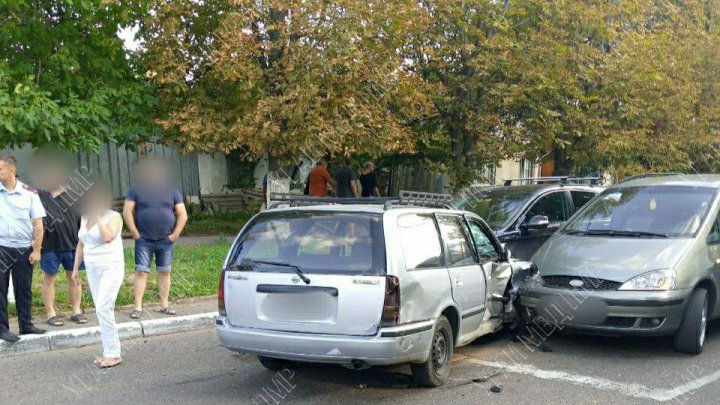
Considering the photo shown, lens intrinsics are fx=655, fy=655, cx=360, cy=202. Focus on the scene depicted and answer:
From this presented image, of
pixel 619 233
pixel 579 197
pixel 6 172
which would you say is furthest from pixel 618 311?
pixel 6 172

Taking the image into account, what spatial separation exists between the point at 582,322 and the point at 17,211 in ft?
18.2

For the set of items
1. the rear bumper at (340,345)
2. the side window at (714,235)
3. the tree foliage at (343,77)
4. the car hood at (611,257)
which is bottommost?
the rear bumper at (340,345)

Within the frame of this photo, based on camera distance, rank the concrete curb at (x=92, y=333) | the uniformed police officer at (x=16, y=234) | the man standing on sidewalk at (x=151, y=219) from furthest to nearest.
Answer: the man standing on sidewalk at (x=151, y=219), the concrete curb at (x=92, y=333), the uniformed police officer at (x=16, y=234)

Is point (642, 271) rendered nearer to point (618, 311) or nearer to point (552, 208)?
point (618, 311)

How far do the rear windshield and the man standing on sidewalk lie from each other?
2481 mm

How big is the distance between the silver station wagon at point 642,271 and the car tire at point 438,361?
4.87 feet

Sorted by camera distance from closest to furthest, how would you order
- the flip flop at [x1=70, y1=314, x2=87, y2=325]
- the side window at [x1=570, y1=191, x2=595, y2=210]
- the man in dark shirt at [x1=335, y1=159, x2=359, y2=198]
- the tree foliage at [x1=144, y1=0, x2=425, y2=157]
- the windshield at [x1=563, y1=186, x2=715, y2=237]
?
the windshield at [x1=563, y1=186, x2=715, y2=237]
the flip flop at [x1=70, y1=314, x2=87, y2=325]
the side window at [x1=570, y1=191, x2=595, y2=210]
the tree foliage at [x1=144, y1=0, x2=425, y2=157]
the man in dark shirt at [x1=335, y1=159, x2=359, y2=198]

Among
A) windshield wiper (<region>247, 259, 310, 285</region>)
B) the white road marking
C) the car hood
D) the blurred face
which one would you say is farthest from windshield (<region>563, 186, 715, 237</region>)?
the blurred face

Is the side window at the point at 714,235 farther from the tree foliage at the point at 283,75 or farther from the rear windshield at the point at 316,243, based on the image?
the tree foliage at the point at 283,75

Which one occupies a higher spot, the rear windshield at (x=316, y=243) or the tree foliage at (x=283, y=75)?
the tree foliage at (x=283, y=75)

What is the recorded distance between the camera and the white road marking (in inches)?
203

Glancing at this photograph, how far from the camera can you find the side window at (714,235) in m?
6.64

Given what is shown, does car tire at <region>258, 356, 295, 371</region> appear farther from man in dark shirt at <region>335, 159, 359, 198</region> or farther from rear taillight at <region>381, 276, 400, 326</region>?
man in dark shirt at <region>335, 159, 359, 198</region>

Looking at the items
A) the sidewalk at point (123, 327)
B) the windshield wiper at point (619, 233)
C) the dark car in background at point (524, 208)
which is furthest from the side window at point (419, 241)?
the sidewalk at point (123, 327)
